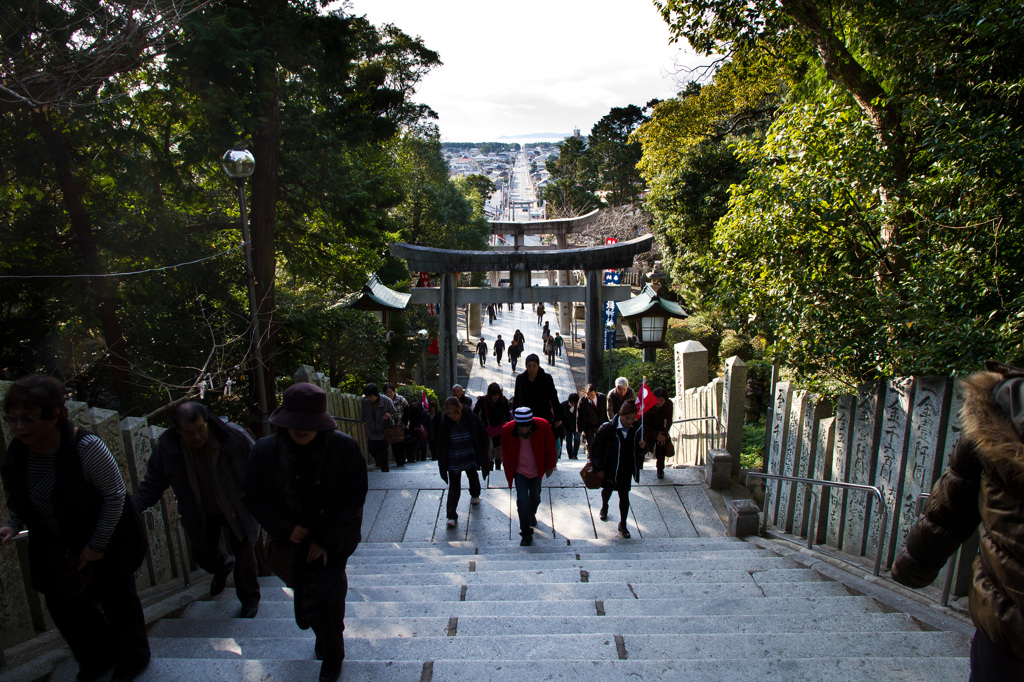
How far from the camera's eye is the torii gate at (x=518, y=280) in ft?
48.3

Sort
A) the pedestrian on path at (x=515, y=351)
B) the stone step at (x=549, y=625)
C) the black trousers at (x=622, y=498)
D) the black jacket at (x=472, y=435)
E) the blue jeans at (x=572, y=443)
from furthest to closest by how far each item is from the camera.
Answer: the pedestrian on path at (x=515, y=351), the blue jeans at (x=572, y=443), the black jacket at (x=472, y=435), the black trousers at (x=622, y=498), the stone step at (x=549, y=625)

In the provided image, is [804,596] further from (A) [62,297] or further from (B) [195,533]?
(A) [62,297]

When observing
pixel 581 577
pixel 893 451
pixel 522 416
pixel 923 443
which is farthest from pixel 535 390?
pixel 923 443

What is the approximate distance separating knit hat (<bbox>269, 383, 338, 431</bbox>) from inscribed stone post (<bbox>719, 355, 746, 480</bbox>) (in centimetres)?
605

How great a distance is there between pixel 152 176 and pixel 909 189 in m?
10.2

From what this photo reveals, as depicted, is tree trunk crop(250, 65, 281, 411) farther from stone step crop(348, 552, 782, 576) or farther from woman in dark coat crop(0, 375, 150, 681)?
woman in dark coat crop(0, 375, 150, 681)

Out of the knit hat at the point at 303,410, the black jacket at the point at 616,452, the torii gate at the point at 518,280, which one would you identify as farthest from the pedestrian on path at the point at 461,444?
the torii gate at the point at 518,280

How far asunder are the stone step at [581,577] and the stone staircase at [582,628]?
1 cm

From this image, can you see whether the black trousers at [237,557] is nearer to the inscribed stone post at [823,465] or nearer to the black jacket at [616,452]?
the black jacket at [616,452]

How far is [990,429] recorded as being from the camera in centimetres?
193

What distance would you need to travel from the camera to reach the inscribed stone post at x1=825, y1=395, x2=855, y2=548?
4.94 metres

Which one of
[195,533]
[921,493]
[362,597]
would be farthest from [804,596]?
[195,533]

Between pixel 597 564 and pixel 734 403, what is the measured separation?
11.6 feet

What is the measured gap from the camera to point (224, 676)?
2826 millimetres
